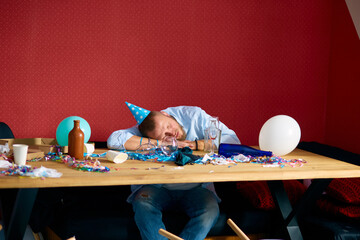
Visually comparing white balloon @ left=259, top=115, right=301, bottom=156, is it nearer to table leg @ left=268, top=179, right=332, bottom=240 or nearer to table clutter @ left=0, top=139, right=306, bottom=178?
table clutter @ left=0, top=139, right=306, bottom=178

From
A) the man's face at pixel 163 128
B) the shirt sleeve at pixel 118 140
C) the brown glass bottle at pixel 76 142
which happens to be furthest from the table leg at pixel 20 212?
the man's face at pixel 163 128

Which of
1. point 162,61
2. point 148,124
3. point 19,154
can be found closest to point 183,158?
point 148,124

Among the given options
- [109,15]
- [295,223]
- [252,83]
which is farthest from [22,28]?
[295,223]

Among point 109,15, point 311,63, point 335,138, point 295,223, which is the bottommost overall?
point 295,223

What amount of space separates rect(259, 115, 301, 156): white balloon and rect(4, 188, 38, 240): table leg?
4.22 feet

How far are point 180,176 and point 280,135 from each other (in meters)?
0.75

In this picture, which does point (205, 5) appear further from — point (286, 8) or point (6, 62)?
point (6, 62)

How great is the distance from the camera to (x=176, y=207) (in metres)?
2.26

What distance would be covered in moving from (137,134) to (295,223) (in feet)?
3.76

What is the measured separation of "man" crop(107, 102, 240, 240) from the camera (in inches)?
80.4

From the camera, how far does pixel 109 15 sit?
3215mm

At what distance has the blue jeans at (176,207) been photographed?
2023 millimetres

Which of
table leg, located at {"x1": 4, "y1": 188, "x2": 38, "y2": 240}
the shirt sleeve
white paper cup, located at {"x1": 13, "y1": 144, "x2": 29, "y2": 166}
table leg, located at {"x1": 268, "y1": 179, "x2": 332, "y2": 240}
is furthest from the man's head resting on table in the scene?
table leg, located at {"x1": 4, "y1": 188, "x2": 38, "y2": 240}

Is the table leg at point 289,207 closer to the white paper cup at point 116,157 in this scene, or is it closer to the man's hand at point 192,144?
the man's hand at point 192,144
